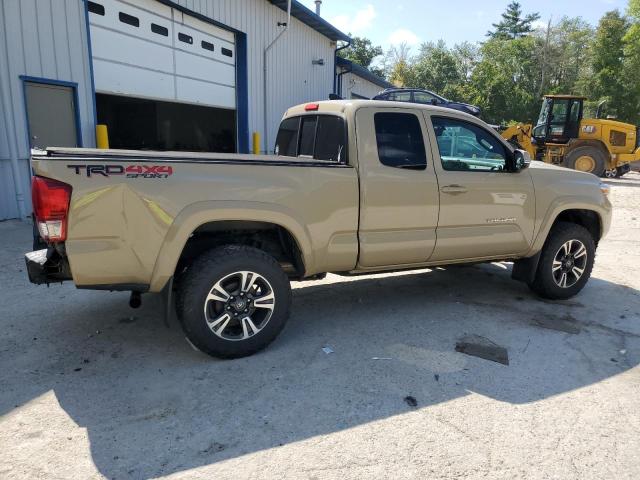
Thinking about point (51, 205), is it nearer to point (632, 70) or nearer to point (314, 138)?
point (314, 138)

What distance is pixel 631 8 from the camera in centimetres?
3956

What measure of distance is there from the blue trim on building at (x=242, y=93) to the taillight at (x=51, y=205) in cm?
1036

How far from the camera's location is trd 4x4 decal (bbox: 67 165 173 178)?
292 centimetres

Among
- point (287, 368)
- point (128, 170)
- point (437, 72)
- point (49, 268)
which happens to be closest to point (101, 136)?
point (49, 268)

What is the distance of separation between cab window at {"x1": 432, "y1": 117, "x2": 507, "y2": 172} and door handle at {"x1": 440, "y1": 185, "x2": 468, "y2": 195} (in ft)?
0.58

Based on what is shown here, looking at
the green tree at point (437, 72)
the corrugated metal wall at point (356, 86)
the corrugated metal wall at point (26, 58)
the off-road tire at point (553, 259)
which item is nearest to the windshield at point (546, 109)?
the corrugated metal wall at point (356, 86)

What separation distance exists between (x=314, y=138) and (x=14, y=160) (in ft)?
18.7

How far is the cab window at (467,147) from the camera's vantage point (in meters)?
4.40

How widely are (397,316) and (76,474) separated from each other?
3.02 m

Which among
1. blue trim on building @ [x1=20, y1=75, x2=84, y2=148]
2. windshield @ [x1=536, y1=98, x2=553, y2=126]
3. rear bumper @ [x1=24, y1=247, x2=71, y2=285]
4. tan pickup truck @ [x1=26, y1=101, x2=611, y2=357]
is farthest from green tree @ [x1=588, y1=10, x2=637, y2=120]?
rear bumper @ [x1=24, y1=247, x2=71, y2=285]

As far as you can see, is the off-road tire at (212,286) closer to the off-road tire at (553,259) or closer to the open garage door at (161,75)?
the off-road tire at (553,259)

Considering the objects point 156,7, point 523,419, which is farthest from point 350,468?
point 156,7

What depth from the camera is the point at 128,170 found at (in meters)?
3.03

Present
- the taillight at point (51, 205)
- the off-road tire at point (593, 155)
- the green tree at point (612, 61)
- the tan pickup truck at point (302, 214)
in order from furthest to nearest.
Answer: the green tree at point (612, 61) → the off-road tire at point (593, 155) → the tan pickup truck at point (302, 214) → the taillight at point (51, 205)
